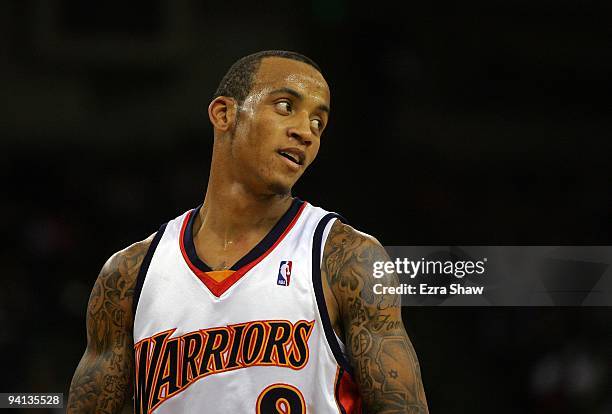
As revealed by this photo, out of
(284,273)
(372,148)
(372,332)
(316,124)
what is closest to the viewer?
(372,332)

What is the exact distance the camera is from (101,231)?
4117mm

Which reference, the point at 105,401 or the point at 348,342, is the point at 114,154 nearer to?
the point at 105,401

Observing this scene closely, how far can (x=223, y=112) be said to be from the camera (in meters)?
2.75

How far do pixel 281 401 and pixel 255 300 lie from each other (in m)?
0.27

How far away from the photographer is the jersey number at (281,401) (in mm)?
2428

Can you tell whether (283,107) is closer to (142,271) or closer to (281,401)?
(142,271)

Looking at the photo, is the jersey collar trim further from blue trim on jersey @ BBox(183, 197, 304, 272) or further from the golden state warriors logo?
the golden state warriors logo

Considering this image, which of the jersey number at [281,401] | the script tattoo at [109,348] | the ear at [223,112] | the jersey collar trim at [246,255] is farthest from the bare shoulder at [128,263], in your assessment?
the jersey number at [281,401]

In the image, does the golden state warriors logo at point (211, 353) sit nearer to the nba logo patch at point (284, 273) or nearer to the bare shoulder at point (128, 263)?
the nba logo patch at point (284, 273)

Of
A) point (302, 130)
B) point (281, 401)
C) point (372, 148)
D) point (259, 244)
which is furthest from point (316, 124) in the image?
point (372, 148)

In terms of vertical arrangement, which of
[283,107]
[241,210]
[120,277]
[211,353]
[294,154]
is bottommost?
[211,353]

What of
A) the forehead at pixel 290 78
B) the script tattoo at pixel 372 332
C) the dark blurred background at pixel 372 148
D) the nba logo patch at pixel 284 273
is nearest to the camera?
the script tattoo at pixel 372 332

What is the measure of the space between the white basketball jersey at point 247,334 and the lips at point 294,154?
6.1 inches

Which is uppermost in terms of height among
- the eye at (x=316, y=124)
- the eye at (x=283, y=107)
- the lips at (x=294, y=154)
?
the eye at (x=283, y=107)
